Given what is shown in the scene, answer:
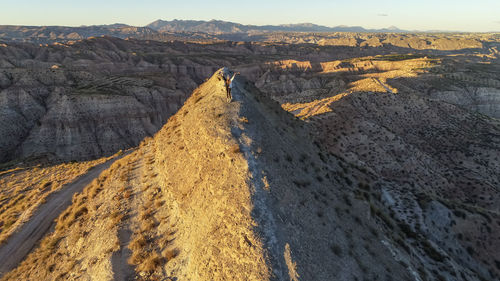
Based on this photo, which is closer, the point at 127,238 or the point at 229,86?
the point at 127,238

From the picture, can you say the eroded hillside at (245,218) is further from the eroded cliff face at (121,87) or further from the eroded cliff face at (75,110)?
the eroded cliff face at (121,87)

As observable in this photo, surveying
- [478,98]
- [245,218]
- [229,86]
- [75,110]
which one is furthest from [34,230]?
[478,98]

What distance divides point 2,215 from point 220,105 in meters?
16.0

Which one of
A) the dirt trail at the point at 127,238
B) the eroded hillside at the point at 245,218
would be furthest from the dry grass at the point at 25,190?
the eroded hillside at the point at 245,218

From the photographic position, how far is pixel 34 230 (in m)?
15.6

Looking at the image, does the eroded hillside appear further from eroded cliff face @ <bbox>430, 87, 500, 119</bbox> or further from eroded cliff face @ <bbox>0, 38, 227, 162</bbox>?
eroded cliff face @ <bbox>430, 87, 500, 119</bbox>

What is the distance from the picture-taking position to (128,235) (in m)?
12.2

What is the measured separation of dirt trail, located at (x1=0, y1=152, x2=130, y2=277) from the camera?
1391 cm

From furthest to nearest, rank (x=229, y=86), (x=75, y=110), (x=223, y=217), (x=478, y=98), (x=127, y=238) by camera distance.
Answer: (x=478, y=98) → (x=75, y=110) → (x=229, y=86) → (x=127, y=238) → (x=223, y=217)

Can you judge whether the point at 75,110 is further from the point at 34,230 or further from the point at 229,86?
the point at 229,86

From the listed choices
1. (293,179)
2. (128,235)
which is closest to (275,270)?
(293,179)

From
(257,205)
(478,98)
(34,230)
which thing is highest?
(257,205)

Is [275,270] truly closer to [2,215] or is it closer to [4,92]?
[2,215]

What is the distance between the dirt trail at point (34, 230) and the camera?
1391 cm
